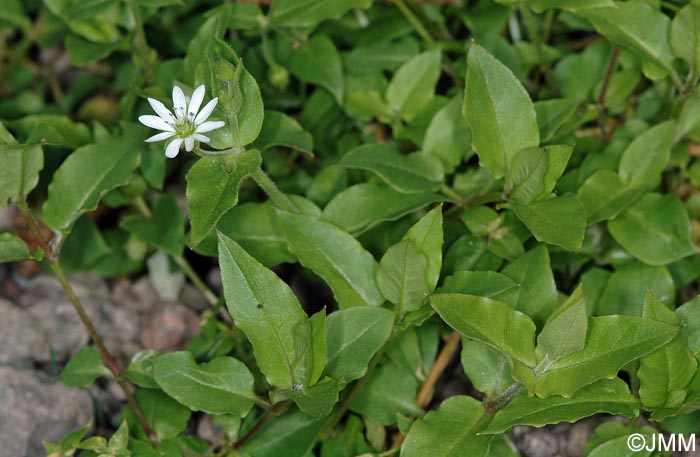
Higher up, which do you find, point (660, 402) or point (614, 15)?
point (614, 15)

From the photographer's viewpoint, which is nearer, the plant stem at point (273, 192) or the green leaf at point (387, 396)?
the plant stem at point (273, 192)

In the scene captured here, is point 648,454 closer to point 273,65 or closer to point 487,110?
point 487,110

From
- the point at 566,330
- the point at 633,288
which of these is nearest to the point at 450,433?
the point at 566,330

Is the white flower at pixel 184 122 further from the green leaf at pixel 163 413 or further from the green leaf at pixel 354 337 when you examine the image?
the green leaf at pixel 163 413

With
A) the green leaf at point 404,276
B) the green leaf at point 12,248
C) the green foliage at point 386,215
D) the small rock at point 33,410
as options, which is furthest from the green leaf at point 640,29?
the small rock at point 33,410

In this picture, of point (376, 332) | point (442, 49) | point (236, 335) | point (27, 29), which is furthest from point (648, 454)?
point (27, 29)

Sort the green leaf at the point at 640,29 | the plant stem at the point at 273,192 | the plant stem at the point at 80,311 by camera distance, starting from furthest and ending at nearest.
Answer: the green leaf at the point at 640,29 → the plant stem at the point at 80,311 → the plant stem at the point at 273,192

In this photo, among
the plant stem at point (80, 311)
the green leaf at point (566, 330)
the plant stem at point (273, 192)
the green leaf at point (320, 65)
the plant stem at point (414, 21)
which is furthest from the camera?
the plant stem at point (414, 21)
